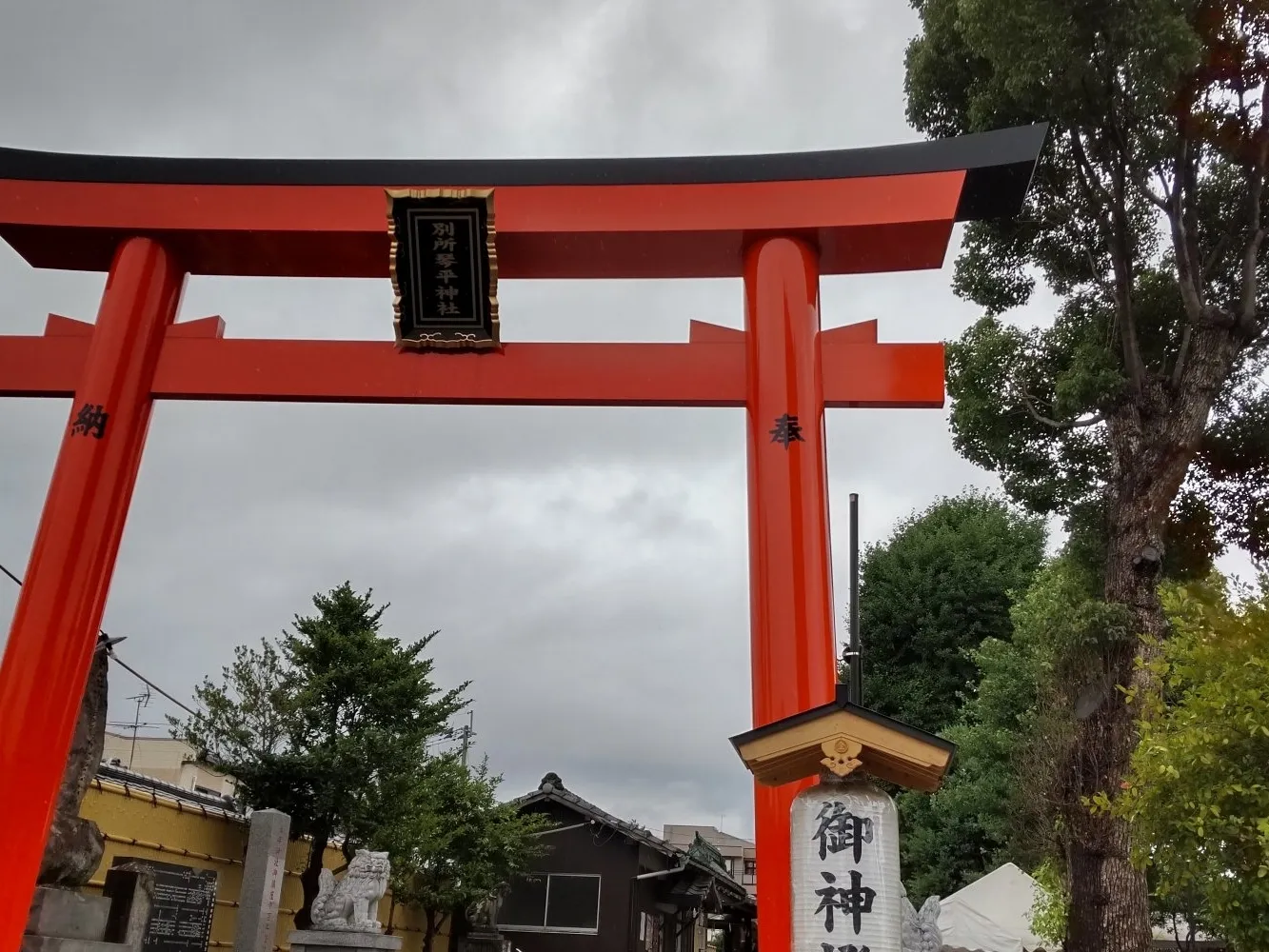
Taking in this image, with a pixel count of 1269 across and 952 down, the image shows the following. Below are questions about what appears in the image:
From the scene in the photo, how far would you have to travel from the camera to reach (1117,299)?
32.7 feet

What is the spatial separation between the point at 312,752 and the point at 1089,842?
27.9 ft

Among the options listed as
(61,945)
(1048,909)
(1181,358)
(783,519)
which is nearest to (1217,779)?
(783,519)

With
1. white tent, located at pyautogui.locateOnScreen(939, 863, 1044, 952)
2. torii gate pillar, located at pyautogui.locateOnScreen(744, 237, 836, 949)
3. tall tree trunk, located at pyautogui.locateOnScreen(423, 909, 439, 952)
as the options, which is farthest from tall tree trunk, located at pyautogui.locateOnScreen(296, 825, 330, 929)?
torii gate pillar, located at pyautogui.locateOnScreen(744, 237, 836, 949)

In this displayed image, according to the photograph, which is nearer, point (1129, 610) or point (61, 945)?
point (61, 945)

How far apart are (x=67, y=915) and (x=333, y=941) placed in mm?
3469

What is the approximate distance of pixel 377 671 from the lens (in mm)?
12852

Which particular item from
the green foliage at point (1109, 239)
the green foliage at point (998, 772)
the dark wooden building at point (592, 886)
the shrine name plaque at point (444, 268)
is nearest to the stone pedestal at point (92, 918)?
the shrine name plaque at point (444, 268)

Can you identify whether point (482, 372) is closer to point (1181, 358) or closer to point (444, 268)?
point (444, 268)

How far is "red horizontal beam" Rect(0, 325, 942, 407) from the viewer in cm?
656

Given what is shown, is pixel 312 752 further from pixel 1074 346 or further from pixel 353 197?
pixel 1074 346

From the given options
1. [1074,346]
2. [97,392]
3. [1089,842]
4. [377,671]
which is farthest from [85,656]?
[1074,346]

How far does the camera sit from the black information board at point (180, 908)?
946 centimetres

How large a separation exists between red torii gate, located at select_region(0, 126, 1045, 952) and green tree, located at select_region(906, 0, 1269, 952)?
10.7ft

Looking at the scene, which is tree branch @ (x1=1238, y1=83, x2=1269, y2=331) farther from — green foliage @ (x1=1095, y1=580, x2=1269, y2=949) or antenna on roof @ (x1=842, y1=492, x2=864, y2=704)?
antenna on roof @ (x1=842, y1=492, x2=864, y2=704)
